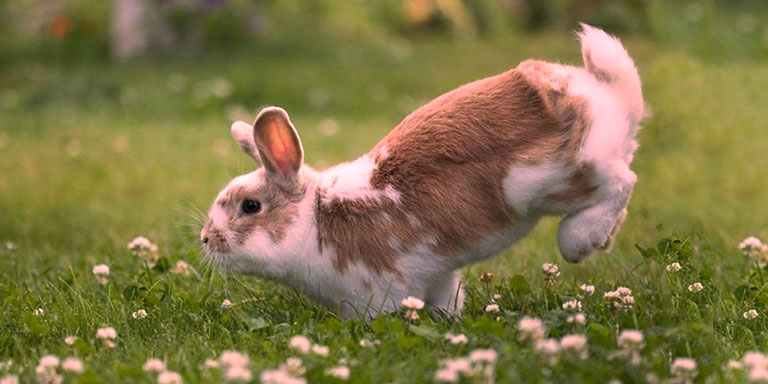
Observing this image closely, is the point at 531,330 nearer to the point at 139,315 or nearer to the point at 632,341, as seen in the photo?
the point at 632,341

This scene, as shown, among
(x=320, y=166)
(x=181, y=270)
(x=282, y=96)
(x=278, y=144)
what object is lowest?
(x=282, y=96)

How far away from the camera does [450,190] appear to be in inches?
144

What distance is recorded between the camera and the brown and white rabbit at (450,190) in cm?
362

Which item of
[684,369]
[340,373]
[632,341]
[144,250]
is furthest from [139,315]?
[684,369]

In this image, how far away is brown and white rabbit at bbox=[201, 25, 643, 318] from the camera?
11.9 ft

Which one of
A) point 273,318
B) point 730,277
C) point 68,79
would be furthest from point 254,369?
point 68,79

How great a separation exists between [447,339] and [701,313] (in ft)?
3.57

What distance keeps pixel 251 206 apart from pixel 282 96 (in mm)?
9066

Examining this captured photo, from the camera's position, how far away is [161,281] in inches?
170

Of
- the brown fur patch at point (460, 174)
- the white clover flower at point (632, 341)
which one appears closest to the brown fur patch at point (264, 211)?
the brown fur patch at point (460, 174)

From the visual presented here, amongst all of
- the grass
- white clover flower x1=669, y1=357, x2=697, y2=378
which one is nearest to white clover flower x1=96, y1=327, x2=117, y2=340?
the grass

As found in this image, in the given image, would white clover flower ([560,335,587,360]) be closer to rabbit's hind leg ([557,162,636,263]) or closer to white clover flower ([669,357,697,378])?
white clover flower ([669,357,697,378])

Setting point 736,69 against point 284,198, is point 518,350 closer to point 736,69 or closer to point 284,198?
point 284,198

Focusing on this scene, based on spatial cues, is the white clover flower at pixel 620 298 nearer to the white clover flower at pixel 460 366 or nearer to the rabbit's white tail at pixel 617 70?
the rabbit's white tail at pixel 617 70
